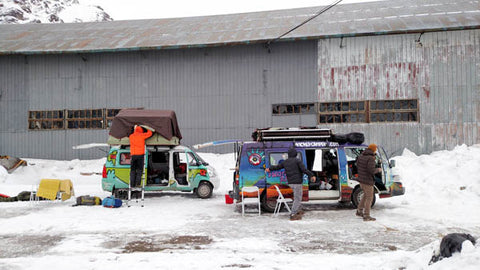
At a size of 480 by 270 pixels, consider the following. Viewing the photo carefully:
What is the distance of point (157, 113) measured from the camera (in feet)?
43.6

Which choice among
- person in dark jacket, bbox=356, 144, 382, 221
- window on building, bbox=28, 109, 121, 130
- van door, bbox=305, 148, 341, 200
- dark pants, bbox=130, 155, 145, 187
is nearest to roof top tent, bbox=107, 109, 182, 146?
dark pants, bbox=130, 155, 145, 187

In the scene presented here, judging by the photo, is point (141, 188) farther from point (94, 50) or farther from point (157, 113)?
point (94, 50)

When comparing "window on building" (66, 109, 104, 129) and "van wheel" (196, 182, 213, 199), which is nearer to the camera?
"van wheel" (196, 182, 213, 199)

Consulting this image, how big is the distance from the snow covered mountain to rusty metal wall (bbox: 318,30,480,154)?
95400 mm

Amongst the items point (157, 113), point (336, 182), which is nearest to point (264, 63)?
point (157, 113)

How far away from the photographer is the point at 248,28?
21.6m

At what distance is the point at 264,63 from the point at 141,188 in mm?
10591

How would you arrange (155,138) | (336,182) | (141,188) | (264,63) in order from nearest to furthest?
(336,182) < (141,188) < (155,138) < (264,63)

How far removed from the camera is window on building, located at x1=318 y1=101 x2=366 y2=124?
19.2 metres

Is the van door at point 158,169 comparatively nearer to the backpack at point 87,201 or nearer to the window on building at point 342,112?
the backpack at point 87,201

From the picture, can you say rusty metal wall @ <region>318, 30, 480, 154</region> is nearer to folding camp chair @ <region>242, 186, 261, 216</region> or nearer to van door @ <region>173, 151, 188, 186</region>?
van door @ <region>173, 151, 188, 186</region>

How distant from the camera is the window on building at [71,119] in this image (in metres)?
21.4

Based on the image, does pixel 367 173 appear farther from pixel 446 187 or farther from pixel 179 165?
pixel 179 165

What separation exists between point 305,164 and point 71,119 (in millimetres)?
15742
